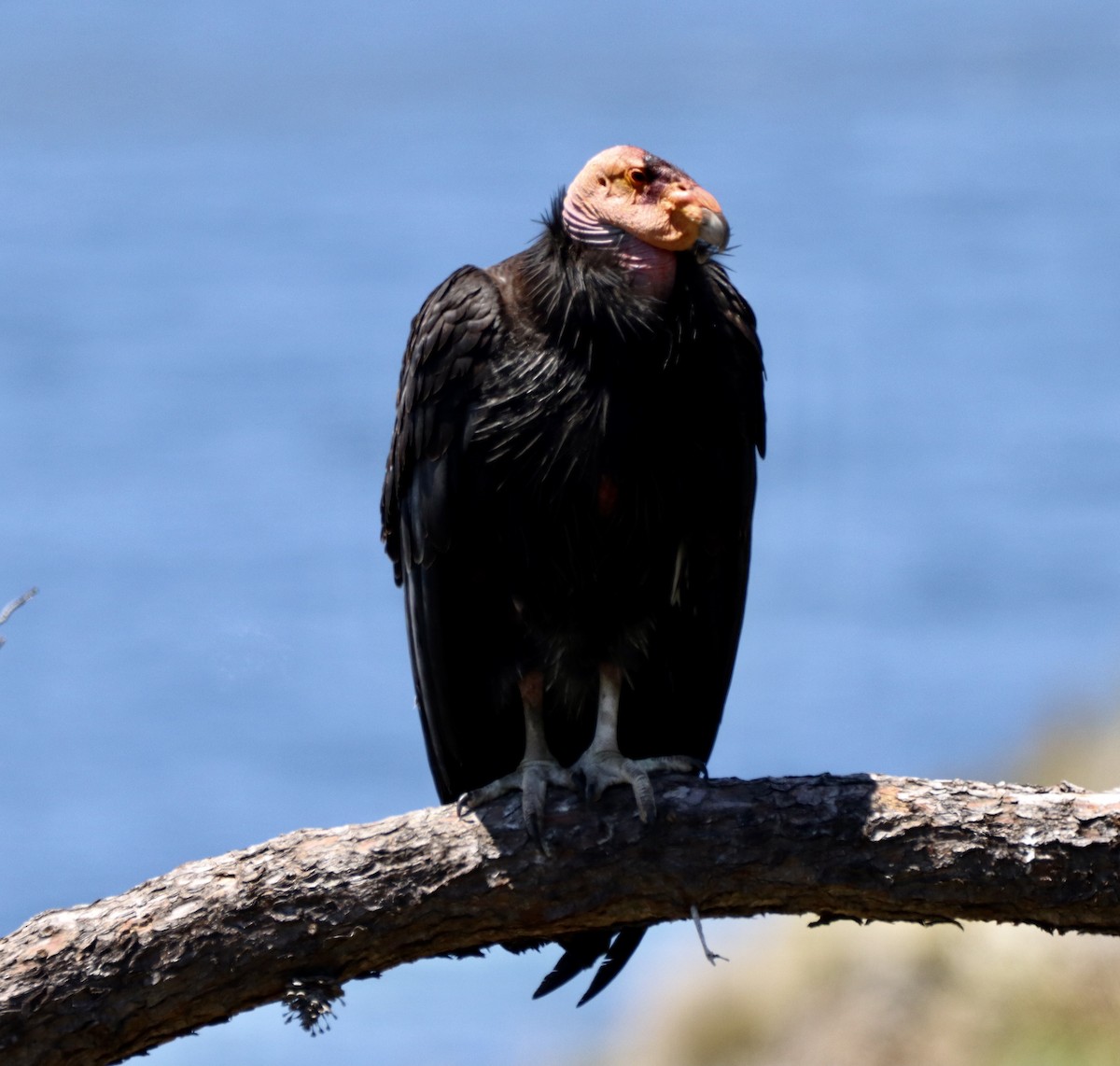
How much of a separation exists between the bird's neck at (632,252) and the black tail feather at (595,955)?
5.33 ft

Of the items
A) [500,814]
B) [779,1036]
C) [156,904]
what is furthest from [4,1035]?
[779,1036]

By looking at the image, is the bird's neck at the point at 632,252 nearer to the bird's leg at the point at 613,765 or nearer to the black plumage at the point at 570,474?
the black plumage at the point at 570,474

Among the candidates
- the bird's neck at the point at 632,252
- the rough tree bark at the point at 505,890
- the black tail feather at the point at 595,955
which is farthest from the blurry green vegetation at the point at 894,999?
the bird's neck at the point at 632,252

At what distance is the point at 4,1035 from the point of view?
4.02 metres

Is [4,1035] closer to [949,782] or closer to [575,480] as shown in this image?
[575,480]

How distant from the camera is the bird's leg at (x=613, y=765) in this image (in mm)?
4348

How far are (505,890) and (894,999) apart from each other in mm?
6002

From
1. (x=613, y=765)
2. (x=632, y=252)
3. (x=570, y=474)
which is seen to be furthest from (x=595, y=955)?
(x=632, y=252)

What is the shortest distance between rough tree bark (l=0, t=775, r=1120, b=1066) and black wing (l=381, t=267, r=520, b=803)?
59 centimetres

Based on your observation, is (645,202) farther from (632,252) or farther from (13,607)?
(13,607)

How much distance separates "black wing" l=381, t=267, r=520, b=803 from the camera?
4.54 metres

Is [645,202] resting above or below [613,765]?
above

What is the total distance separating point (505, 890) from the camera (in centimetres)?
423

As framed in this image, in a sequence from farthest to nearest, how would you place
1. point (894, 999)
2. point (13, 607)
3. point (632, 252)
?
point (894, 999)
point (632, 252)
point (13, 607)
